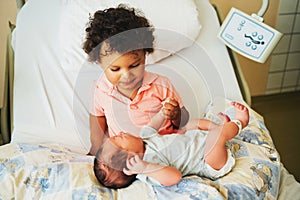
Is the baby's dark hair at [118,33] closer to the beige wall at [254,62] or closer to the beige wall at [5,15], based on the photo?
the beige wall at [5,15]

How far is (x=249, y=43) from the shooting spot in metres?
1.41

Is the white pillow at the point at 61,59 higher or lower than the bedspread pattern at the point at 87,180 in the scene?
higher

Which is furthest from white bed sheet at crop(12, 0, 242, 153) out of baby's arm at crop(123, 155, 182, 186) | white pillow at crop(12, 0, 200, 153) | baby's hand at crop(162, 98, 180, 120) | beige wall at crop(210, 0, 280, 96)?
beige wall at crop(210, 0, 280, 96)

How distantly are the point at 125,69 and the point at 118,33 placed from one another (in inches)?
3.4

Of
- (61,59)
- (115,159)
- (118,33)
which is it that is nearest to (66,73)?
(61,59)

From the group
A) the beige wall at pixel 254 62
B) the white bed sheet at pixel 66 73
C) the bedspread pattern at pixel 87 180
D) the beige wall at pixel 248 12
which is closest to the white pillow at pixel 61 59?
the white bed sheet at pixel 66 73

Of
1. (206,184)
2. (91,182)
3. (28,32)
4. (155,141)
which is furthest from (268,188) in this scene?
(28,32)

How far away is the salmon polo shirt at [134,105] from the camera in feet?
3.24

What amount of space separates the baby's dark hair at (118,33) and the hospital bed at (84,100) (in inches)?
2.6

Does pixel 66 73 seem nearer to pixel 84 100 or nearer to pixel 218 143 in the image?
pixel 84 100

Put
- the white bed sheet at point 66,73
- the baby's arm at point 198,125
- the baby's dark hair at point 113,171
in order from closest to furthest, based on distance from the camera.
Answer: the baby's dark hair at point 113,171 → the baby's arm at point 198,125 → the white bed sheet at point 66,73

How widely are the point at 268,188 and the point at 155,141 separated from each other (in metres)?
0.32

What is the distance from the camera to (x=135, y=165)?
3.02ft

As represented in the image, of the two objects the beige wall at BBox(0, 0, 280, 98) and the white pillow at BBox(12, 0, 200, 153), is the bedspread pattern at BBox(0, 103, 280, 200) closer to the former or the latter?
the white pillow at BBox(12, 0, 200, 153)
